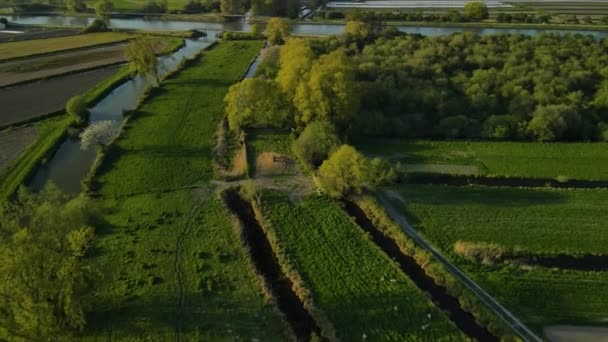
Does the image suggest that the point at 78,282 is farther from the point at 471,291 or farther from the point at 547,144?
the point at 547,144

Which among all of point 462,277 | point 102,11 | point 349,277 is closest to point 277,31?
point 102,11

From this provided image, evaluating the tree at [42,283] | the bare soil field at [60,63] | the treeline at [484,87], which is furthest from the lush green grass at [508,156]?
the bare soil field at [60,63]

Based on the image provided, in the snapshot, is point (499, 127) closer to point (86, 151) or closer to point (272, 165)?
point (272, 165)

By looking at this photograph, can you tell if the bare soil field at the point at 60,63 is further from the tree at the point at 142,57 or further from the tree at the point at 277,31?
the tree at the point at 277,31

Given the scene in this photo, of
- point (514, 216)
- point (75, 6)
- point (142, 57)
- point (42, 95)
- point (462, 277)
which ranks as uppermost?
point (75, 6)

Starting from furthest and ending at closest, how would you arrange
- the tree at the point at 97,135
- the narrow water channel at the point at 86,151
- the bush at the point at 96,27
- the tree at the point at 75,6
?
the tree at the point at 75,6
the bush at the point at 96,27
the tree at the point at 97,135
the narrow water channel at the point at 86,151

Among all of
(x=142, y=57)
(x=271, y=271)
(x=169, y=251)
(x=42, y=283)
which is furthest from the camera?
(x=142, y=57)

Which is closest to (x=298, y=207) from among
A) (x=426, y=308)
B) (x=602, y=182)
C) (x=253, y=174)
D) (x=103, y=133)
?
(x=253, y=174)
